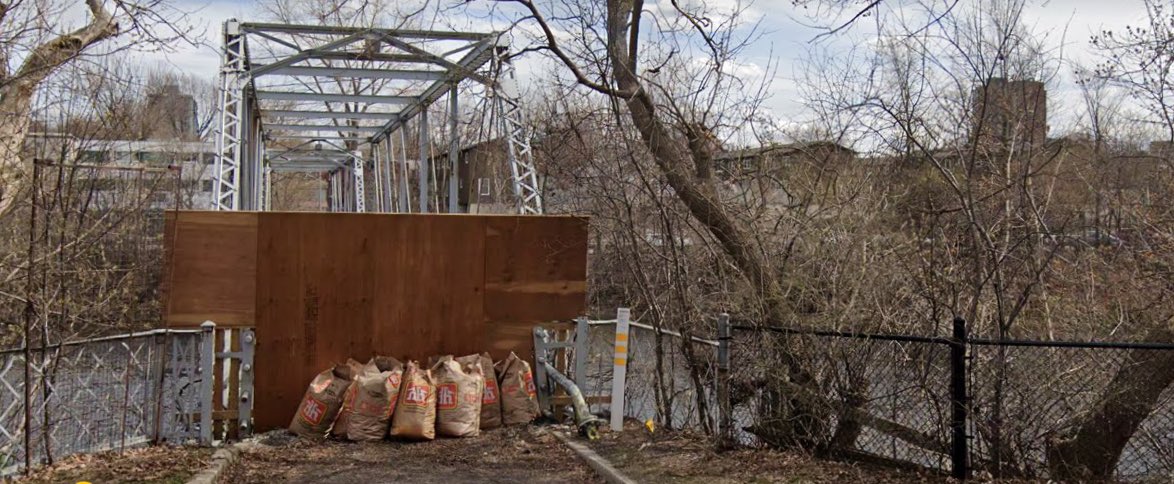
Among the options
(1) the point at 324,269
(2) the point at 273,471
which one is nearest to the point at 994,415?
(2) the point at 273,471

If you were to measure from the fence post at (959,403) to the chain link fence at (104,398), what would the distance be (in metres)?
5.85

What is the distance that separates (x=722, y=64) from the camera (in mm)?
9789

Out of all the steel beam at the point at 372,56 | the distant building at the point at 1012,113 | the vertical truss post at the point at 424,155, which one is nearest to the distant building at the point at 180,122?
the vertical truss post at the point at 424,155

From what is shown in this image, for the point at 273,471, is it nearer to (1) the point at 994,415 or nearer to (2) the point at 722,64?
(1) the point at 994,415

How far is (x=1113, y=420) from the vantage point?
662cm

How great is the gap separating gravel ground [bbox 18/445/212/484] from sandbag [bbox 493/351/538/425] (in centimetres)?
256

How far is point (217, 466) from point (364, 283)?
7.96 ft

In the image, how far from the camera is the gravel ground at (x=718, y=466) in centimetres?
632

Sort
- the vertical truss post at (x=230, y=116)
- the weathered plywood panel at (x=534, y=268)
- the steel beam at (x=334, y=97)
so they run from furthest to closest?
the steel beam at (x=334, y=97) < the vertical truss post at (x=230, y=116) < the weathered plywood panel at (x=534, y=268)

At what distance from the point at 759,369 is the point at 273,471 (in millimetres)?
3762

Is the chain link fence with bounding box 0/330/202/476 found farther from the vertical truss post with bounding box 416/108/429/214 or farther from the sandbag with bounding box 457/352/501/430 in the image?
the vertical truss post with bounding box 416/108/429/214

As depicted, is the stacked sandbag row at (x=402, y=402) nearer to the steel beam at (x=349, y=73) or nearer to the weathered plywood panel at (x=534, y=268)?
the weathered plywood panel at (x=534, y=268)

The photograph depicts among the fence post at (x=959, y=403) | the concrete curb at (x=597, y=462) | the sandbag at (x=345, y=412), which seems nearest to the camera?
the fence post at (x=959, y=403)

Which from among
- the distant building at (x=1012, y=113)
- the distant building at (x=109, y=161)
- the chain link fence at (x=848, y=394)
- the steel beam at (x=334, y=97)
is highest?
the steel beam at (x=334, y=97)
